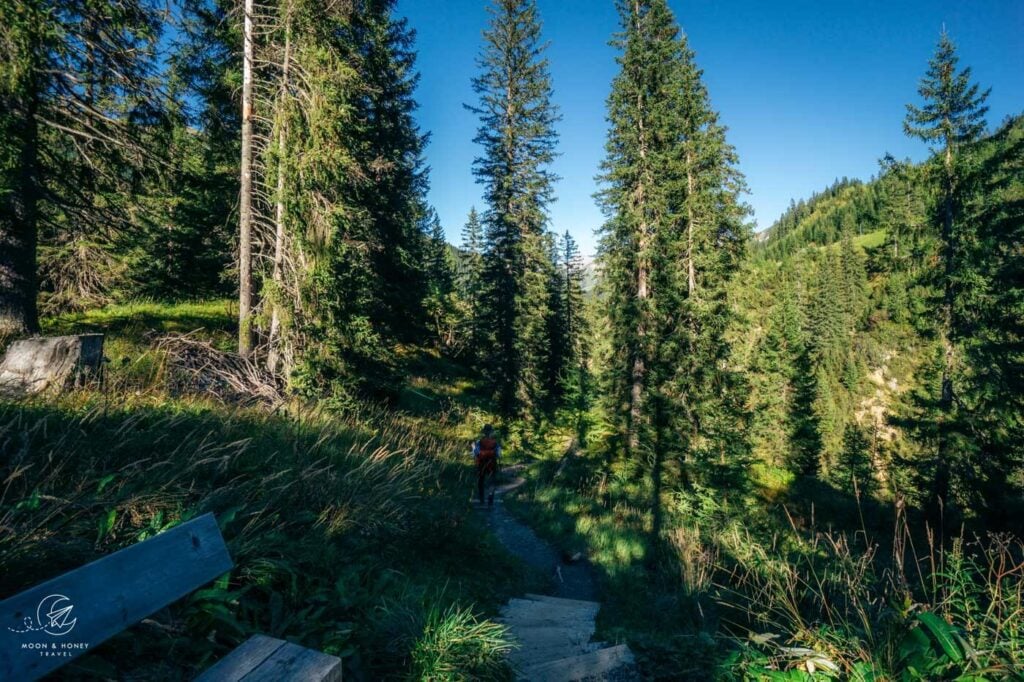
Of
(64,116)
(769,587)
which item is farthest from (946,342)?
(64,116)

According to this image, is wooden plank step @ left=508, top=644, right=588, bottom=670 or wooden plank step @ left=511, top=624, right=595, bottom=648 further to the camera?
wooden plank step @ left=511, top=624, right=595, bottom=648

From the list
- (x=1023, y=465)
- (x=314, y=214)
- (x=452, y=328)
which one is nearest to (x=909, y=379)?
(x=1023, y=465)

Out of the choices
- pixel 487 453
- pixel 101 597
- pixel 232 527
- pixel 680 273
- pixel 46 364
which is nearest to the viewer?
pixel 101 597

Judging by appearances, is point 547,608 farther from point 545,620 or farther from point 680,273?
point 680,273

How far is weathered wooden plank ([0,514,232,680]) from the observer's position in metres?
1.41

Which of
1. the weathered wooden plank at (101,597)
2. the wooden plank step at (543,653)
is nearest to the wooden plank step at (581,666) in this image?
the wooden plank step at (543,653)

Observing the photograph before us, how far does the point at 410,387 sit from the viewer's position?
70.4ft

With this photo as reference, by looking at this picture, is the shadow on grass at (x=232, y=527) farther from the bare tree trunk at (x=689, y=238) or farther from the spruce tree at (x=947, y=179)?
the spruce tree at (x=947, y=179)

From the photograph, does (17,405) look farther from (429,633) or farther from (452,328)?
(452,328)

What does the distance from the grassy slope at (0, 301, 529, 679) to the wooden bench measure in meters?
0.31

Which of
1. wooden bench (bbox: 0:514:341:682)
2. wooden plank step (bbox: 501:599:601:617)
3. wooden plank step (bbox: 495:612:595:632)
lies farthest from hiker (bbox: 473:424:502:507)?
wooden bench (bbox: 0:514:341:682)

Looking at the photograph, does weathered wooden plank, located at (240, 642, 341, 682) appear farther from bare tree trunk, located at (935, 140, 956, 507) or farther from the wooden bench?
bare tree trunk, located at (935, 140, 956, 507)

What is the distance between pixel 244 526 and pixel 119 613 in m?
1.91

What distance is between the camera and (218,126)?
37.1ft
